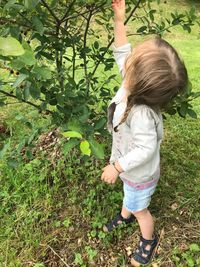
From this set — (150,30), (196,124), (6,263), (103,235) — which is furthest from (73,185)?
(196,124)

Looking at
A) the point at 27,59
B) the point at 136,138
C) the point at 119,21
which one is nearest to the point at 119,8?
the point at 119,21

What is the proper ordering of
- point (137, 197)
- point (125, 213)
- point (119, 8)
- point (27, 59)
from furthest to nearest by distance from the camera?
point (125, 213) < point (137, 197) < point (119, 8) < point (27, 59)

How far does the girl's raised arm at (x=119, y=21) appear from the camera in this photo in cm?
205

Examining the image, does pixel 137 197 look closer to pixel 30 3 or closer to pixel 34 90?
pixel 34 90

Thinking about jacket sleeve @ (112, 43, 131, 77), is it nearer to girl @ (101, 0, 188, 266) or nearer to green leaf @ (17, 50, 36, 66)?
girl @ (101, 0, 188, 266)

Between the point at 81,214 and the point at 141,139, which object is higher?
the point at 141,139

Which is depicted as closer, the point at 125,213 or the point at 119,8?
the point at 119,8

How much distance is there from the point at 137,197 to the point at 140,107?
1.85 ft

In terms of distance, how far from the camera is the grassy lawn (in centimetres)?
248

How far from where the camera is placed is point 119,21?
6.92 feet

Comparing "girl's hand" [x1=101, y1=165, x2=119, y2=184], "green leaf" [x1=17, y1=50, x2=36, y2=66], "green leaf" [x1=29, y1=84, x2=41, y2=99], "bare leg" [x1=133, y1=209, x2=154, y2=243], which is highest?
"green leaf" [x1=17, y1=50, x2=36, y2=66]

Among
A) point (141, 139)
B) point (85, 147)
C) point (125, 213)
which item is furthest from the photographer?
point (125, 213)

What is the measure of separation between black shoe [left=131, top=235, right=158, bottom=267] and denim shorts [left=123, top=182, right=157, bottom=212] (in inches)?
10.2

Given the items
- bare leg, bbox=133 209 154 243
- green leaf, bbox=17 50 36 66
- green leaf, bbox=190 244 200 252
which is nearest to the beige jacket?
bare leg, bbox=133 209 154 243
